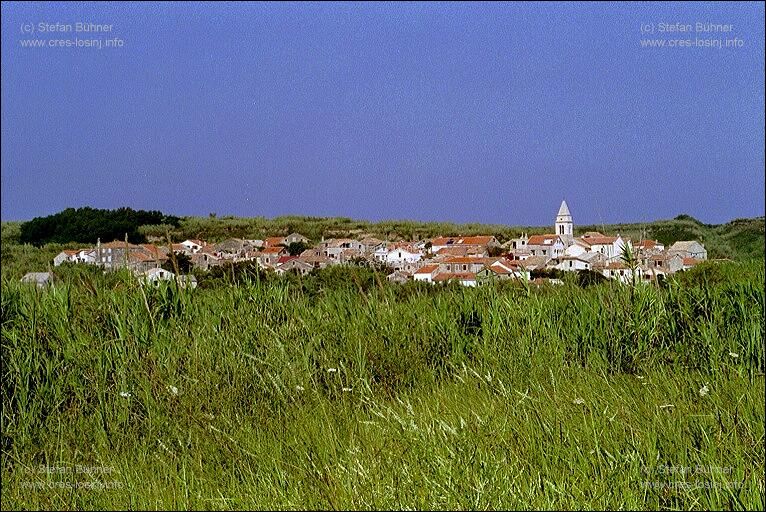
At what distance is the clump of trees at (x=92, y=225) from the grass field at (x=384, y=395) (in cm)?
154

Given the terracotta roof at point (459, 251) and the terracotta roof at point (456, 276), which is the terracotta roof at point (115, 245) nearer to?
the terracotta roof at point (456, 276)

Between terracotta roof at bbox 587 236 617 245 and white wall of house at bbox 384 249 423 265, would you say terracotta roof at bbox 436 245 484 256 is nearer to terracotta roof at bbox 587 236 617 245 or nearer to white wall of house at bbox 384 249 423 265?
white wall of house at bbox 384 249 423 265


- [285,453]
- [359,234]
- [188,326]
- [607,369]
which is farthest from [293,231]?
[285,453]

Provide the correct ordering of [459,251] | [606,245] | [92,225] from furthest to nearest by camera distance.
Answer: [92,225], [459,251], [606,245]

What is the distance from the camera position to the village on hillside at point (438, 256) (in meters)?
6.73

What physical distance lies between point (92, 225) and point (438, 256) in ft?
13.2

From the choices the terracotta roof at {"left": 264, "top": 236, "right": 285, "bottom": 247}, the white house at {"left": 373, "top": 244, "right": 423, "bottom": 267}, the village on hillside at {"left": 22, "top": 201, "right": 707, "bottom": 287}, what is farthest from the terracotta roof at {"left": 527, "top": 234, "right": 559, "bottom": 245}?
the terracotta roof at {"left": 264, "top": 236, "right": 285, "bottom": 247}

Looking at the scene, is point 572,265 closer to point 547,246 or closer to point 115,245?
point 547,246

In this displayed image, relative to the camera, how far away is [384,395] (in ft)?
16.3

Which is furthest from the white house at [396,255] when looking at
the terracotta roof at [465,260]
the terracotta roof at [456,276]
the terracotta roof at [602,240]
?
the terracotta roof at [602,240]

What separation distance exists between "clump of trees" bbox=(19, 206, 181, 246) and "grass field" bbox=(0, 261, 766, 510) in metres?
1.54

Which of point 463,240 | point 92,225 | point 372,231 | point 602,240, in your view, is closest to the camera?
point 602,240

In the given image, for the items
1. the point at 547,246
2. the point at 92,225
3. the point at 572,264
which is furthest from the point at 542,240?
the point at 92,225

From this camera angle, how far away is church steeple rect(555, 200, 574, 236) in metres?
7.81
